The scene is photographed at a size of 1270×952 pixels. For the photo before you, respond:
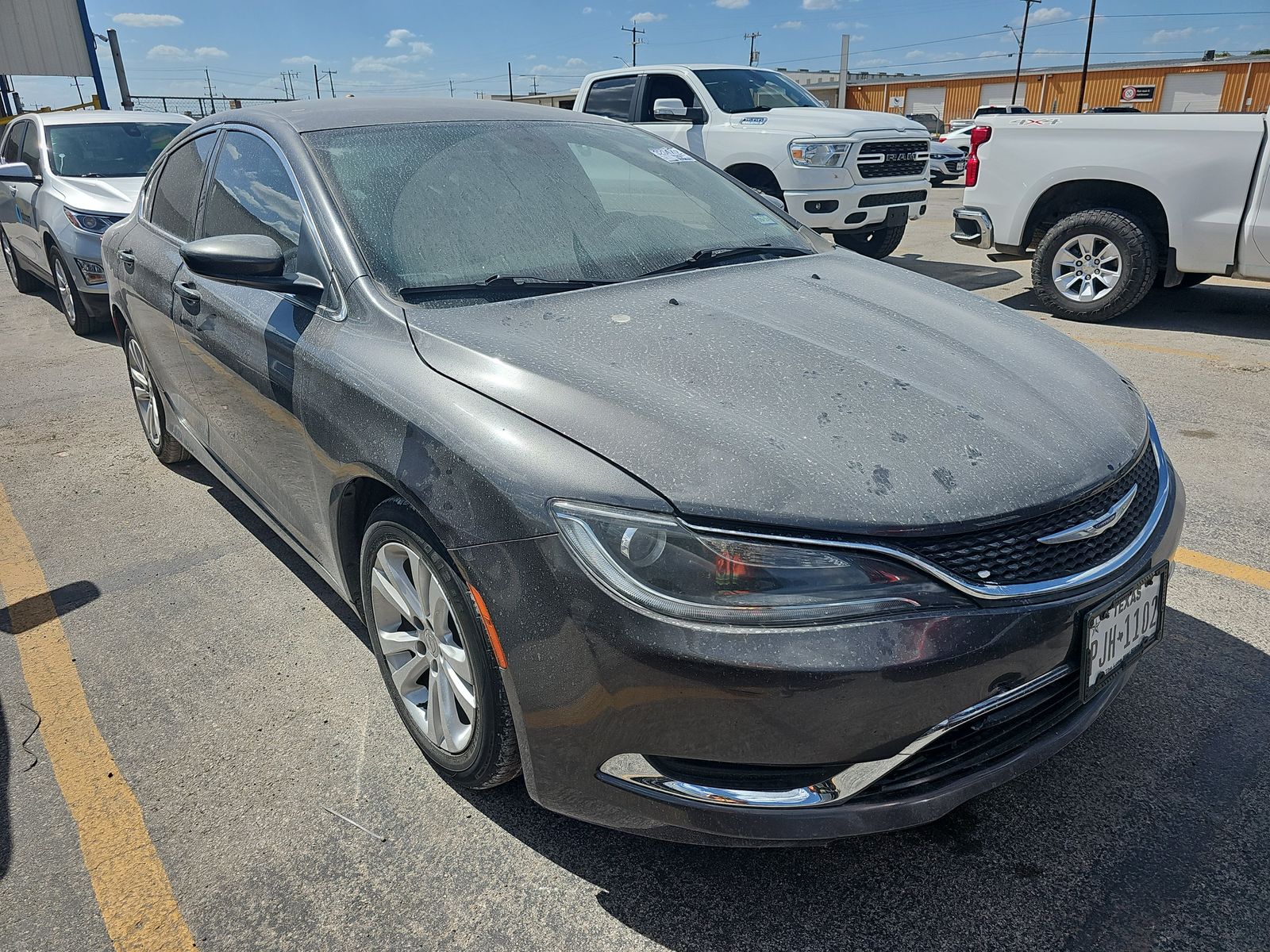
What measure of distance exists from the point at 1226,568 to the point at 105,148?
9.16 metres

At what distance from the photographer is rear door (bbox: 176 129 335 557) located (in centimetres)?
252

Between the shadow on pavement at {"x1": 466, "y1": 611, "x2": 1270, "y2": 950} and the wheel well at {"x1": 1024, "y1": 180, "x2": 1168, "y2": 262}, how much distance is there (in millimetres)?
5282

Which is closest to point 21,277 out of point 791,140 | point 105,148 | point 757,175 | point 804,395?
point 105,148

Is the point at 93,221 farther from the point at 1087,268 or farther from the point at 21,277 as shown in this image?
the point at 1087,268

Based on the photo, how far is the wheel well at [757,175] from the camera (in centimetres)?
895

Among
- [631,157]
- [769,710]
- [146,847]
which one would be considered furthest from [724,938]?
[631,157]

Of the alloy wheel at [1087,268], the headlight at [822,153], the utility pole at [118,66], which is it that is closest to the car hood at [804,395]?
the alloy wheel at [1087,268]

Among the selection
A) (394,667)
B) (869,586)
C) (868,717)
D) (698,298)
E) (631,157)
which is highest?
(631,157)

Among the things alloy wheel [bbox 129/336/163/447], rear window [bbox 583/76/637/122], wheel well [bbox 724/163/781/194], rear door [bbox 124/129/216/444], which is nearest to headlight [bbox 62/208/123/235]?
alloy wheel [bbox 129/336/163/447]

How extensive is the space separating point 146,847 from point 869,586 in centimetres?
184

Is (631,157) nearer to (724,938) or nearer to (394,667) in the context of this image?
(394,667)

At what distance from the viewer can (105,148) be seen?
8.17m

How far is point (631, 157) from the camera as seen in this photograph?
128 inches

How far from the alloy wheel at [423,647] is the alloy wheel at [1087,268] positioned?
631cm
